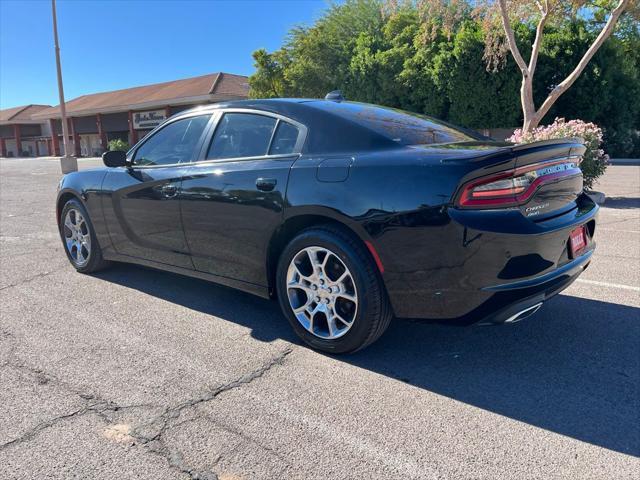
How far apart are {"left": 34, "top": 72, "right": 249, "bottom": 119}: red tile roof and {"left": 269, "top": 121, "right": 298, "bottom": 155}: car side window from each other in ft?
104

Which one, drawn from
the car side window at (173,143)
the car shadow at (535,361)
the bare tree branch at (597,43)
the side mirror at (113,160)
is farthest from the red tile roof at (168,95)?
the car shadow at (535,361)

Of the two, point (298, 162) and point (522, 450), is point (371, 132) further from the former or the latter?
point (522, 450)

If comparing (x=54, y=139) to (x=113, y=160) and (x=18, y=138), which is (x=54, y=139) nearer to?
(x=18, y=138)

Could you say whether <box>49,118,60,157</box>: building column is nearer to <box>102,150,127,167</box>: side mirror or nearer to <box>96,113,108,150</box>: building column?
<box>96,113,108,150</box>: building column

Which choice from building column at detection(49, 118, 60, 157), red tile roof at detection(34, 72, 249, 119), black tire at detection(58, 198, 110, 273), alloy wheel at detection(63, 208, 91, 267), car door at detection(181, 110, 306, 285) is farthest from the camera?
building column at detection(49, 118, 60, 157)

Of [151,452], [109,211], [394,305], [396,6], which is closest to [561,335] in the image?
[394,305]

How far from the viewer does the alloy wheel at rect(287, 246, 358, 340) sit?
10.5 feet

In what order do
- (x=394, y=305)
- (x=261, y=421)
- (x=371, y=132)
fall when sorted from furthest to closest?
(x=371, y=132) < (x=394, y=305) < (x=261, y=421)

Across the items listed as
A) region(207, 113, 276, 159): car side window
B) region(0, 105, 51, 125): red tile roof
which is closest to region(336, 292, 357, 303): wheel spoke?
region(207, 113, 276, 159): car side window

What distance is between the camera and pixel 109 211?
188 inches

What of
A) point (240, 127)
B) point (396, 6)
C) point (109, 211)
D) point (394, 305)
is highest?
point (396, 6)

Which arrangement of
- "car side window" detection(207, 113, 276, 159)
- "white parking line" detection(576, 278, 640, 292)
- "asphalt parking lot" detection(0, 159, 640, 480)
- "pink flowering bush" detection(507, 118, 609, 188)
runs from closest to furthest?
1. "asphalt parking lot" detection(0, 159, 640, 480)
2. "car side window" detection(207, 113, 276, 159)
3. "white parking line" detection(576, 278, 640, 292)
4. "pink flowering bush" detection(507, 118, 609, 188)

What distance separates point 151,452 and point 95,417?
0.49 metres

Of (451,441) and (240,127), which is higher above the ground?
(240,127)
